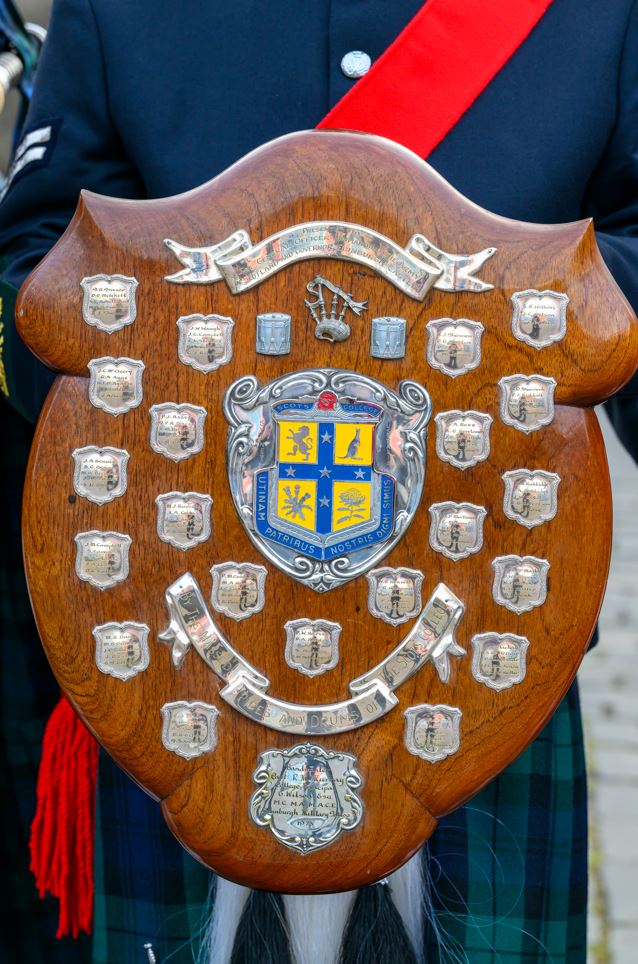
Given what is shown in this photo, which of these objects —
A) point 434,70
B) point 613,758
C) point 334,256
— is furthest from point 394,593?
point 613,758

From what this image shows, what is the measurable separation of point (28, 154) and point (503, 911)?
1.00m

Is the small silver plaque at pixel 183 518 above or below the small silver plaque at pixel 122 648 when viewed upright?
above

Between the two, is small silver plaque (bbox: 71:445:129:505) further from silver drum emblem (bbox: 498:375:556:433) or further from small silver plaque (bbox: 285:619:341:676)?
silver drum emblem (bbox: 498:375:556:433)

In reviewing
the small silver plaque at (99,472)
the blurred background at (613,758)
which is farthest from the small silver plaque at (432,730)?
the blurred background at (613,758)

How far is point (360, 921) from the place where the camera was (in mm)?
1223

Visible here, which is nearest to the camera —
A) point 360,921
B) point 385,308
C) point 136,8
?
point 385,308

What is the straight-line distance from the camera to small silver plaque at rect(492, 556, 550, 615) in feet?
3.50

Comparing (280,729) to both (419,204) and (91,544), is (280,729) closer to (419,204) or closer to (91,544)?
(91,544)

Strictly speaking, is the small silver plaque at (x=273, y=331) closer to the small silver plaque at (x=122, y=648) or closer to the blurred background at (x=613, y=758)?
the small silver plaque at (x=122, y=648)

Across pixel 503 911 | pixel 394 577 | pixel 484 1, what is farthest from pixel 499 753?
pixel 484 1

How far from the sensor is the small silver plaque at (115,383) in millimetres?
1057

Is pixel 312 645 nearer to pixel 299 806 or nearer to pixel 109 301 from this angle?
pixel 299 806

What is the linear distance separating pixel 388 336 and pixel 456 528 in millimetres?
178

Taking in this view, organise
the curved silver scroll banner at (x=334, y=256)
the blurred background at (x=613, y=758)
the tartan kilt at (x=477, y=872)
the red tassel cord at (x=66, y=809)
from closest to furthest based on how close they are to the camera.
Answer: the curved silver scroll banner at (x=334, y=256)
the tartan kilt at (x=477, y=872)
the red tassel cord at (x=66, y=809)
the blurred background at (x=613, y=758)
